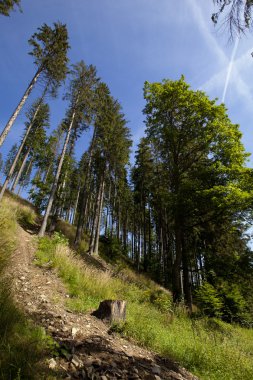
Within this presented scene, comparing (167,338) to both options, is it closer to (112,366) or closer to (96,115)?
(112,366)

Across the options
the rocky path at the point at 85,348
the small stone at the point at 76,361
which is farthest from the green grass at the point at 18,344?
the small stone at the point at 76,361

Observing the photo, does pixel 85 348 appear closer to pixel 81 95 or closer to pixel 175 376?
pixel 175 376

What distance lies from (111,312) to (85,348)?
1994 mm

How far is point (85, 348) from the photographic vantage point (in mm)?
3990

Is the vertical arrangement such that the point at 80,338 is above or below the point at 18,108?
below

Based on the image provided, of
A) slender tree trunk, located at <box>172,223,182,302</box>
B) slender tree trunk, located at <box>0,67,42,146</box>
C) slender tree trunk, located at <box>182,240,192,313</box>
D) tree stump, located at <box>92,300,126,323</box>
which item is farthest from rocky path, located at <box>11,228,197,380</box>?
slender tree trunk, located at <box>0,67,42,146</box>

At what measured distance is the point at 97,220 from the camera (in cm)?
1970

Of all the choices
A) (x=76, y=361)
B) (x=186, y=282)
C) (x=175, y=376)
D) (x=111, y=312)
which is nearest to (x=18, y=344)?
(x=76, y=361)

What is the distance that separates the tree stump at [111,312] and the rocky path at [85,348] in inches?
9.2

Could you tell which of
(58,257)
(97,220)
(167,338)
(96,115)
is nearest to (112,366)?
(167,338)

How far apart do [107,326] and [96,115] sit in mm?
19806

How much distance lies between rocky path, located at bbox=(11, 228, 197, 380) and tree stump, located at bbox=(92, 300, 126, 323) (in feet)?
0.77

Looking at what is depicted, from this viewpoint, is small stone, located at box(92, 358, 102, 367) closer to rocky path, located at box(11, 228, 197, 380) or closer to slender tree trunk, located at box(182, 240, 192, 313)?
rocky path, located at box(11, 228, 197, 380)

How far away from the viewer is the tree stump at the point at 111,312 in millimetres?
5893
